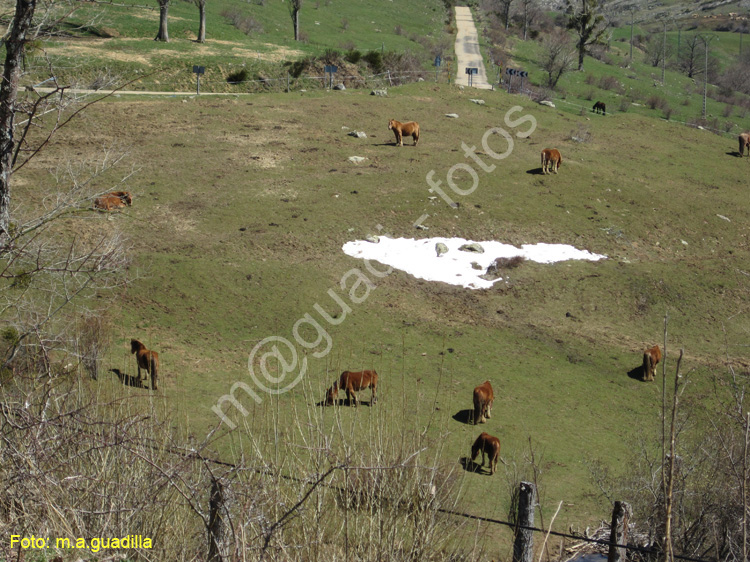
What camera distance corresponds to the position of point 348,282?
17.8 metres

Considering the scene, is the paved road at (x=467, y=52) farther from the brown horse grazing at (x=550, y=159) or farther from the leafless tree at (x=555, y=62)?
the brown horse grazing at (x=550, y=159)

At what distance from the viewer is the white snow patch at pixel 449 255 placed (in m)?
18.9

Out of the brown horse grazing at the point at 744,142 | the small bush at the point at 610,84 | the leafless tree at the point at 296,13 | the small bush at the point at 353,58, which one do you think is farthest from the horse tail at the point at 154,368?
the small bush at the point at 610,84

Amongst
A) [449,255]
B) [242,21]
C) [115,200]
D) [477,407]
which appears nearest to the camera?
[477,407]

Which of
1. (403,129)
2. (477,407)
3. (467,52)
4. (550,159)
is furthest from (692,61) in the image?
(477,407)

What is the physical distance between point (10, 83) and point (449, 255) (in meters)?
12.4

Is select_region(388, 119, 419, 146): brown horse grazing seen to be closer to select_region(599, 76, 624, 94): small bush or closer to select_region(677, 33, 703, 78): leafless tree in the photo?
select_region(599, 76, 624, 94): small bush

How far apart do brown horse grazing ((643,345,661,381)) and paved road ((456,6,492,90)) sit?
25777mm

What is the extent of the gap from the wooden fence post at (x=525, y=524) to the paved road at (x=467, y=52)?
34.3m

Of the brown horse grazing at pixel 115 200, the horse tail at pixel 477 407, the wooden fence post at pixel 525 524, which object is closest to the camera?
the wooden fence post at pixel 525 524

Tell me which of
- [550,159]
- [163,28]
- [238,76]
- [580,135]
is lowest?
[550,159]

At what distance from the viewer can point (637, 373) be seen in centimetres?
1545

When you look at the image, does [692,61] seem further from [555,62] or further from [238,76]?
[238,76]

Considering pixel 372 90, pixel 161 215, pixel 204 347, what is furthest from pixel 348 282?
pixel 372 90
